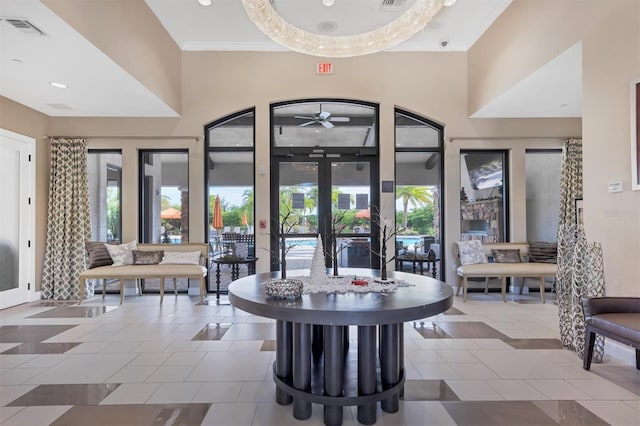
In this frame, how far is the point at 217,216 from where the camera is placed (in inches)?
235

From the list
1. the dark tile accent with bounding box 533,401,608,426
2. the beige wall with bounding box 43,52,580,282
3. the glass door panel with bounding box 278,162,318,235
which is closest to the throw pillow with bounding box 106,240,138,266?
the beige wall with bounding box 43,52,580,282

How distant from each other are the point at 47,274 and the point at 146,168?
87.7 inches

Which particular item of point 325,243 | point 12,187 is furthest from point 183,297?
point 12,187

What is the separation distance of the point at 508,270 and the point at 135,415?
4953mm

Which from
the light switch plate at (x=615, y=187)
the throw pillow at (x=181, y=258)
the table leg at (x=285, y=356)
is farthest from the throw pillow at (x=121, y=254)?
the light switch plate at (x=615, y=187)

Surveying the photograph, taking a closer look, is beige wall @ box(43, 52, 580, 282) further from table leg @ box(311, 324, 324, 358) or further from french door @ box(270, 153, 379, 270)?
table leg @ box(311, 324, 324, 358)

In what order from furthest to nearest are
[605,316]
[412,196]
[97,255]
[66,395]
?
[412,196]
[97,255]
[605,316]
[66,395]

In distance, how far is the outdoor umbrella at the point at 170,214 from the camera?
19.8 ft

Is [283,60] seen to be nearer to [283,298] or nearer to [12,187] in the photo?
[12,187]

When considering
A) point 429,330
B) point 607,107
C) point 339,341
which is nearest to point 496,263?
A: point 429,330

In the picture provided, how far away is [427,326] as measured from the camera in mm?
4023

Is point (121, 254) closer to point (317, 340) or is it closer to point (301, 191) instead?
point (301, 191)

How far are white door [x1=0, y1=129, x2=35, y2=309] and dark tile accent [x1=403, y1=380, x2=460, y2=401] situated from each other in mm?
5588

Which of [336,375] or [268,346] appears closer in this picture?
[336,375]
